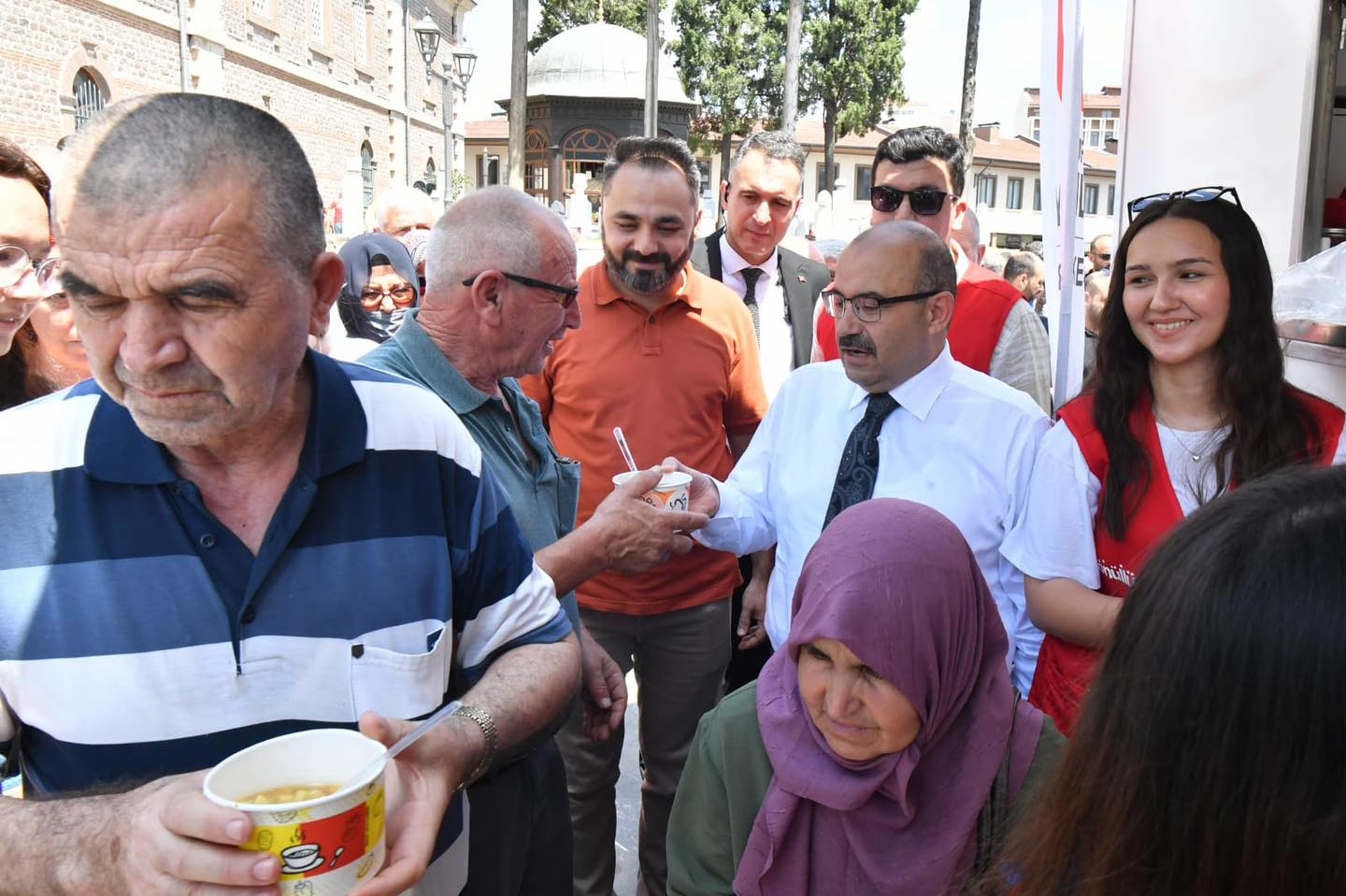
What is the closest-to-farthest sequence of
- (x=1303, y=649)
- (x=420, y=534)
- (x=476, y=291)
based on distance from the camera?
(x=1303, y=649) → (x=420, y=534) → (x=476, y=291)

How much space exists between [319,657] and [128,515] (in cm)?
33

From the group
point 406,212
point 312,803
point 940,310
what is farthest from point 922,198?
point 406,212

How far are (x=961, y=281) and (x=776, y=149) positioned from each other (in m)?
1.17

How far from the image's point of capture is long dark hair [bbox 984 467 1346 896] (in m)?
0.87

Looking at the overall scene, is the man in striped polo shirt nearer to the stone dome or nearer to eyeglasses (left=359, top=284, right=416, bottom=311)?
eyeglasses (left=359, top=284, right=416, bottom=311)

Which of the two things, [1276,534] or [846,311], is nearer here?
[1276,534]

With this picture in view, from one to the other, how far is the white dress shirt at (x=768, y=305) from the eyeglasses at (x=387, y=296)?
5.64 feet

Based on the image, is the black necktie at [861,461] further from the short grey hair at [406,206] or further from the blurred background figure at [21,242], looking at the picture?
the short grey hair at [406,206]

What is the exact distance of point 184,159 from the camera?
1.32 metres

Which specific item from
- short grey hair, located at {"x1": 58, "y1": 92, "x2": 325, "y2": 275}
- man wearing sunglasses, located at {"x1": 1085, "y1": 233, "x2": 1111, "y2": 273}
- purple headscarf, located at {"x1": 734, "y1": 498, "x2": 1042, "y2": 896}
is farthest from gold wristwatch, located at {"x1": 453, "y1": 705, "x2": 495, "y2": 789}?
man wearing sunglasses, located at {"x1": 1085, "y1": 233, "x2": 1111, "y2": 273}

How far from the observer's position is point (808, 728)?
1826mm

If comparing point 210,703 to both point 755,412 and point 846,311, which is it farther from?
point 755,412

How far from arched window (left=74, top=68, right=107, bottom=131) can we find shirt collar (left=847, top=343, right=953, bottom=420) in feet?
68.5

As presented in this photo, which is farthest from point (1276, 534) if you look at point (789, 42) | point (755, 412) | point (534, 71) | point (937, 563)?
point (534, 71)
